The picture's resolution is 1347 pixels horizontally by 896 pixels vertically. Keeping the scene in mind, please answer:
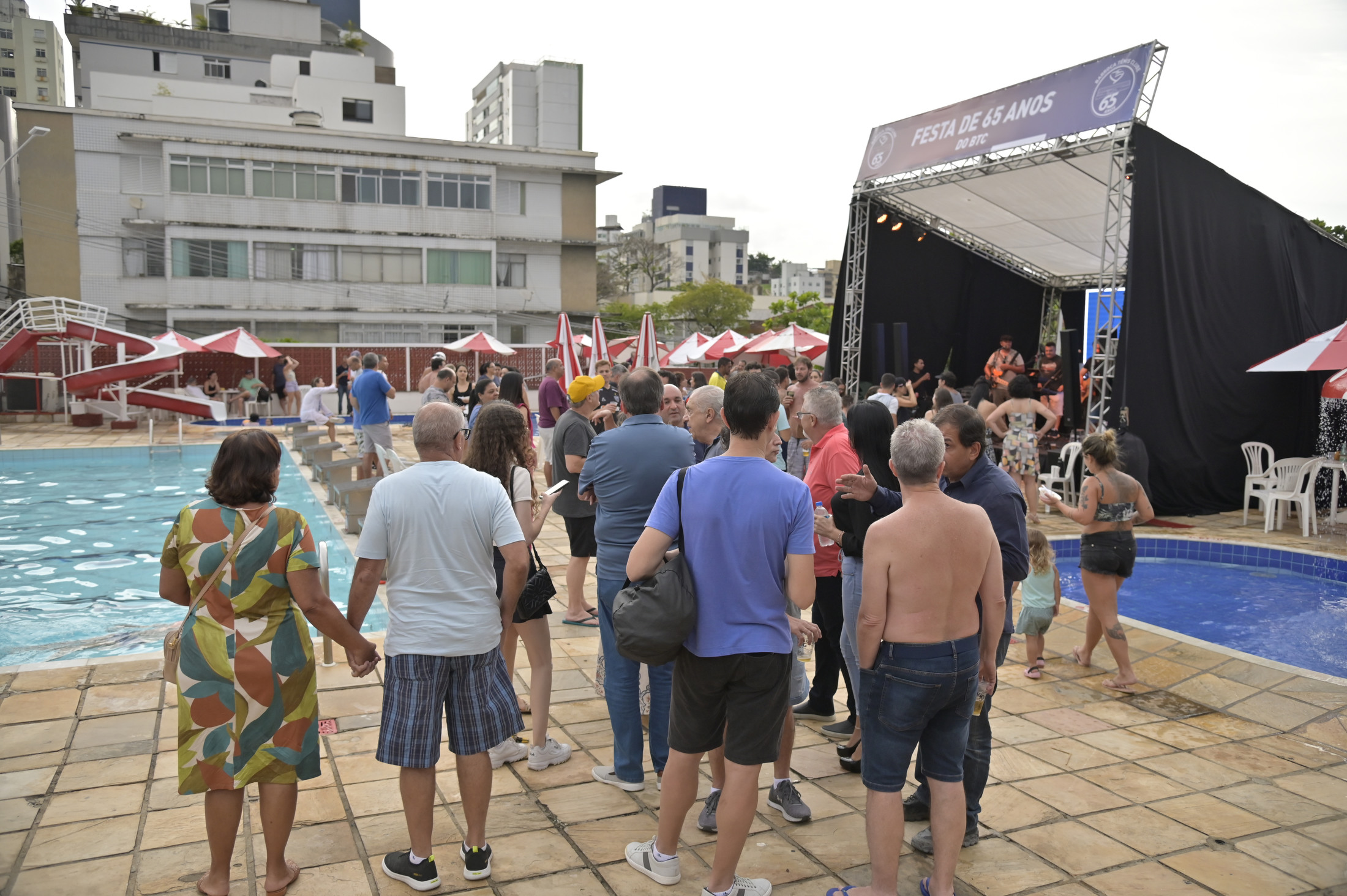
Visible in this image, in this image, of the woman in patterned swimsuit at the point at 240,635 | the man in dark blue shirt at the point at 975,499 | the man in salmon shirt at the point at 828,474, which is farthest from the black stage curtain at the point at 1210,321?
the woman in patterned swimsuit at the point at 240,635

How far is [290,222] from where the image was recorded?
31250mm

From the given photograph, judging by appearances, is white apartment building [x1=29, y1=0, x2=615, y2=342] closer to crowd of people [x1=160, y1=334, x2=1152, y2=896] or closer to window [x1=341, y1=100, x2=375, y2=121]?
window [x1=341, y1=100, x2=375, y2=121]

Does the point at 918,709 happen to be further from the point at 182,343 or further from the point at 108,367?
the point at 182,343

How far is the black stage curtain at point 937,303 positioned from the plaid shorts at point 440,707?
12645 millimetres

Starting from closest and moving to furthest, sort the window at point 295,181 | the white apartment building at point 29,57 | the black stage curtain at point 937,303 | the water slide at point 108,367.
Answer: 1. the black stage curtain at point 937,303
2. the water slide at point 108,367
3. the window at point 295,181
4. the white apartment building at point 29,57

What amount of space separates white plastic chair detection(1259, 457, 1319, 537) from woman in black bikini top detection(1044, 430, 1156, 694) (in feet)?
20.2

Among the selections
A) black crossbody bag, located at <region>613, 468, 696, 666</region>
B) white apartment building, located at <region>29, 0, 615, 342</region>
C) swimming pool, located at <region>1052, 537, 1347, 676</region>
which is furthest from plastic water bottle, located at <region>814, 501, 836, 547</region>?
white apartment building, located at <region>29, 0, 615, 342</region>

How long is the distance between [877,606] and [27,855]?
296 centimetres

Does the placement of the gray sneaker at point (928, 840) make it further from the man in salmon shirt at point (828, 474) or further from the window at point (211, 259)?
the window at point (211, 259)

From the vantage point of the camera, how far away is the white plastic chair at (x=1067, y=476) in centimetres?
1044

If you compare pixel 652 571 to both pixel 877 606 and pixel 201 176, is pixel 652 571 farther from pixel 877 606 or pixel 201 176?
pixel 201 176

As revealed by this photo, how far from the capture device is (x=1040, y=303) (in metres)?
18.2

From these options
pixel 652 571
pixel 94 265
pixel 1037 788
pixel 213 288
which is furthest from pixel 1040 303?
pixel 94 265

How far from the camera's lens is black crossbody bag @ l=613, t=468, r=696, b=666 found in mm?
2670
